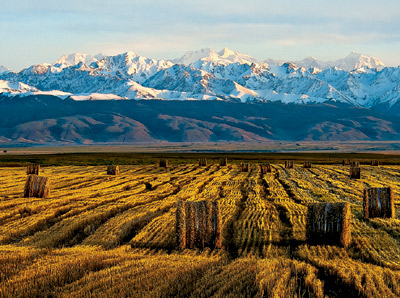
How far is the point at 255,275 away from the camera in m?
11.1

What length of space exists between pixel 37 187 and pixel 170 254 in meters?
14.6

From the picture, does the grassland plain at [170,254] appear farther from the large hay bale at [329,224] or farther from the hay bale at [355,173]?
the hay bale at [355,173]

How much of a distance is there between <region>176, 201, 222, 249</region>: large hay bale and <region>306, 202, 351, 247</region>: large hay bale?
2736 mm

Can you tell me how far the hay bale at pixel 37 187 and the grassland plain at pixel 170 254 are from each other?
1245 millimetres

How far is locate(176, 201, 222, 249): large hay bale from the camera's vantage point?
1490cm

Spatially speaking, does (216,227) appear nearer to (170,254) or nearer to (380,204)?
(170,254)

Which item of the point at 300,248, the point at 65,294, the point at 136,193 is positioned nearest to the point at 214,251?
the point at 300,248

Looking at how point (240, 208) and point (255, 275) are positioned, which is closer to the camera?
point (255, 275)

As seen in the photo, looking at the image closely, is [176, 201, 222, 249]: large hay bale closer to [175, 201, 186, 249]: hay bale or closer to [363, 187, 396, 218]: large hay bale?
[175, 201, 186, 249]: hay bale

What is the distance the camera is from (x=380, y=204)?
814 inches

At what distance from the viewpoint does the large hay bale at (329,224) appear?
15.2 meters

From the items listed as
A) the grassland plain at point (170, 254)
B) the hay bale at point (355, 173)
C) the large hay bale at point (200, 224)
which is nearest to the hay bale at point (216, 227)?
the large hay bale at point (200, 224)

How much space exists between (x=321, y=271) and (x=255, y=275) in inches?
77.1

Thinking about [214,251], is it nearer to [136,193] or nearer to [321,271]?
[321,271]
